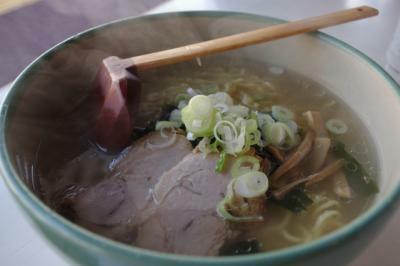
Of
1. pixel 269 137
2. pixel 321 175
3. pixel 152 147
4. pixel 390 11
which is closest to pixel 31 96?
pixel 152 147

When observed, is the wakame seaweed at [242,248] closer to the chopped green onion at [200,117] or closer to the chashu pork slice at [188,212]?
the chashu pork slice at [188,212]

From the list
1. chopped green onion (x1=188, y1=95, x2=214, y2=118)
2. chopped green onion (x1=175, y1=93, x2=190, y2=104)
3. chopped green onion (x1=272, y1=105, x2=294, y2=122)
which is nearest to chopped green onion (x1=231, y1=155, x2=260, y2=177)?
chopped green onion (x1=188, y1=95, x2=214, y2=118)

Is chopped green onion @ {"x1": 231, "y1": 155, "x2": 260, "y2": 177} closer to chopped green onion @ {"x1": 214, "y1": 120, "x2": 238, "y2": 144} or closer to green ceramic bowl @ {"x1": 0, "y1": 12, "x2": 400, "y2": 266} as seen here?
chopped green onion @ {"x1": 214, "y1": 120, "x2": 238, "y2": 144}

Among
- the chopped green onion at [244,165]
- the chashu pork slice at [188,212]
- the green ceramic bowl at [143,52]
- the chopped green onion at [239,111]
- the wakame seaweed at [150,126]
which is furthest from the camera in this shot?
the wakame seaweed at [150,126]

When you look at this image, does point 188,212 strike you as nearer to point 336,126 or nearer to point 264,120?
point 264,120

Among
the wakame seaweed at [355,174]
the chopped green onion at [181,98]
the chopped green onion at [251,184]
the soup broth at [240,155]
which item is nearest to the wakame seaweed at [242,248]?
the soup broth at [240,155]

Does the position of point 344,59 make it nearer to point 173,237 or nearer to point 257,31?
point 257,31
